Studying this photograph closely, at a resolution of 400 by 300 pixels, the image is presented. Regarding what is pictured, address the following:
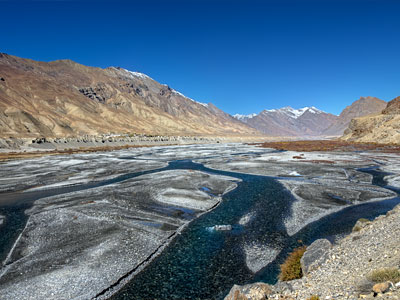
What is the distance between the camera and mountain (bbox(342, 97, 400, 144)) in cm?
8912

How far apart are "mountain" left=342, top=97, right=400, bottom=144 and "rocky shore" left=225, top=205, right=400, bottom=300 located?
3682 inches

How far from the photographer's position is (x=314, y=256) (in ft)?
35.8

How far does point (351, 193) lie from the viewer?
913 inches

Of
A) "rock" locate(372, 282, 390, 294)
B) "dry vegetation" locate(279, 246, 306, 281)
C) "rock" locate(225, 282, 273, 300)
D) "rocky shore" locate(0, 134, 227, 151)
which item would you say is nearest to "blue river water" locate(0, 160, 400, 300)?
"dry vegetation" locate(279, 246, 306, 281)

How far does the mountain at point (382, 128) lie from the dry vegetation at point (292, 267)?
95.1 metres

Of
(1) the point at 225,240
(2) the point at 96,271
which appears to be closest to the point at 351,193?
(1) the point at 225,240

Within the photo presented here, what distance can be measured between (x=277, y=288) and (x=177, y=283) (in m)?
4.14

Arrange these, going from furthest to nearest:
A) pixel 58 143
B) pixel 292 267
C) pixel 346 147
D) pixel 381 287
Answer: pixel 58 143, pixel 346 147, pixel 292 267, pixel 381 287

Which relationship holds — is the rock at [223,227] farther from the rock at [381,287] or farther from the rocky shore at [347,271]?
the rock at [381,287]

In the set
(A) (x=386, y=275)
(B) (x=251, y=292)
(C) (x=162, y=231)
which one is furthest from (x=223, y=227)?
(A) (x=386, y=275)

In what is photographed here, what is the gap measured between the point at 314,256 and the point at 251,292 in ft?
14.4

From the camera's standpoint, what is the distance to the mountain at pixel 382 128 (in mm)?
89125

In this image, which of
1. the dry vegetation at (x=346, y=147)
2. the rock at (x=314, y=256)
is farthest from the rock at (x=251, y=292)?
the dry vegetation at (x=346, y=147)

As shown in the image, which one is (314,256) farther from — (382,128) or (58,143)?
(382,128)
